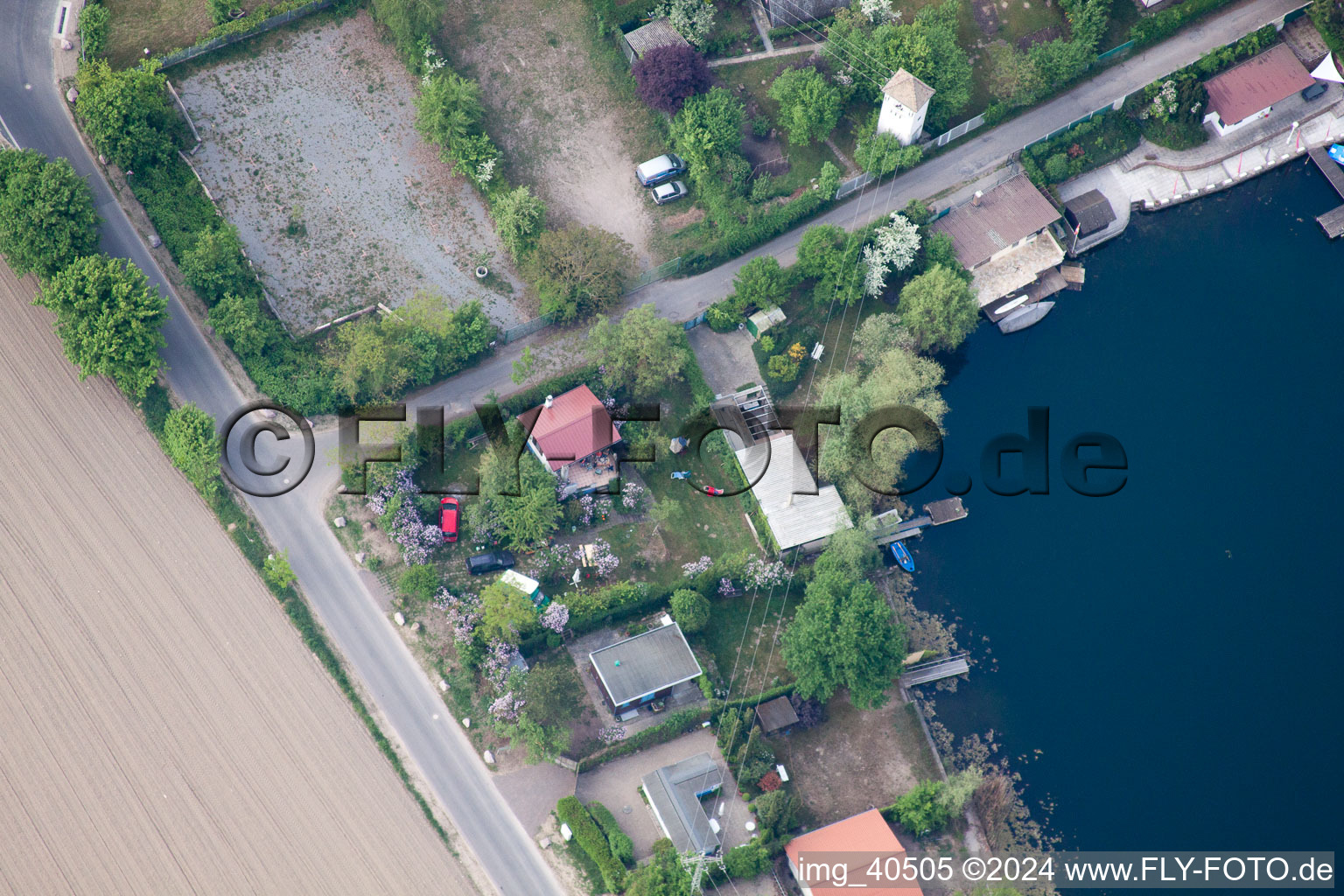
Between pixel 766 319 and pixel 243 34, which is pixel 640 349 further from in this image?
pixel 243 34

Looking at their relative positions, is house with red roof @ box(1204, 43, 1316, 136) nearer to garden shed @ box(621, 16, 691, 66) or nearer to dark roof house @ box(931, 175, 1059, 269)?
dark roof house @ box(931, 175, 1059, 269)

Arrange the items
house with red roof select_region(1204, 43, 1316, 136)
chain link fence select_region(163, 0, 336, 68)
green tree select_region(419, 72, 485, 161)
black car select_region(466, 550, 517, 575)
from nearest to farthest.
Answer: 1. black car select_region(466, 550, 517, 575)
2. green tree select_region(419, 72, 485, 161)
3. chain link fence select_region(163, 0, 336, 68)
4. house with red roof select_region(1204, 43, 1316, 136)

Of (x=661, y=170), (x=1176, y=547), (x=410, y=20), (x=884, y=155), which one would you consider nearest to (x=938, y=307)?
(x=884, y=155)

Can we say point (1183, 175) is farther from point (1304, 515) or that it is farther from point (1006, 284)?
point (1304, 515)

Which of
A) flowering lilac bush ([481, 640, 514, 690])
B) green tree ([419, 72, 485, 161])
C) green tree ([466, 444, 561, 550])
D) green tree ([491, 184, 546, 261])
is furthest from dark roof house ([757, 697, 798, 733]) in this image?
green tree ([419, 72, 485, 161])

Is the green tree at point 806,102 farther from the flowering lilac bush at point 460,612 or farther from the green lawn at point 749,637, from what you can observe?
the flowering lilac bush at point 460,612
